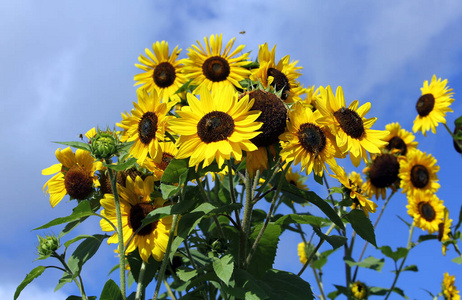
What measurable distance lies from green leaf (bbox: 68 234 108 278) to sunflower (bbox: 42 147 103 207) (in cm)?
24

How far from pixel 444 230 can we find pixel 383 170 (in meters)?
0.86

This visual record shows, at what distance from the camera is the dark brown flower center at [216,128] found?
176cm

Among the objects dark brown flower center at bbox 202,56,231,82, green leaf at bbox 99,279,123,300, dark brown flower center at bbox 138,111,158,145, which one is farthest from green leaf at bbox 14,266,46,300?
dark brown flower center at bbox 202,56,231,82

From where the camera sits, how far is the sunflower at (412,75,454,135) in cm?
492

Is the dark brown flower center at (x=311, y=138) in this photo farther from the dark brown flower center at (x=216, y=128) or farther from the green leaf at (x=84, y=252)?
the green leaf at (x=84, y=252)

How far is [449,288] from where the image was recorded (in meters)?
4.87

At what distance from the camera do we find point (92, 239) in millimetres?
2209

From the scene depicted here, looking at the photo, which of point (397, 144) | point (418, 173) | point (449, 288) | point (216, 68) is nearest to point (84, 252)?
point (216, 68)

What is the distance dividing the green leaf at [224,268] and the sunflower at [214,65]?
4.84 feet

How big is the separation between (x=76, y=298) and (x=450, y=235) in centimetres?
370

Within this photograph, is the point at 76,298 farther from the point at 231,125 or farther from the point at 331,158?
the point at 331,158

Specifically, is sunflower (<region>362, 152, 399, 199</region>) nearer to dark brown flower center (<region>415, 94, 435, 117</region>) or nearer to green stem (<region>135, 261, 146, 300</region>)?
dark brown flower center (<region>415, 94, 435, 117</region>)

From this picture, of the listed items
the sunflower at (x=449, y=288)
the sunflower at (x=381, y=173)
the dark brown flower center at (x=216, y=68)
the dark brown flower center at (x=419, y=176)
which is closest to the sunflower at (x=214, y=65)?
the dark brown flower center at (x=216, y=68)

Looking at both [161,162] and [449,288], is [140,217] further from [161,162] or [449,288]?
[449,288]
